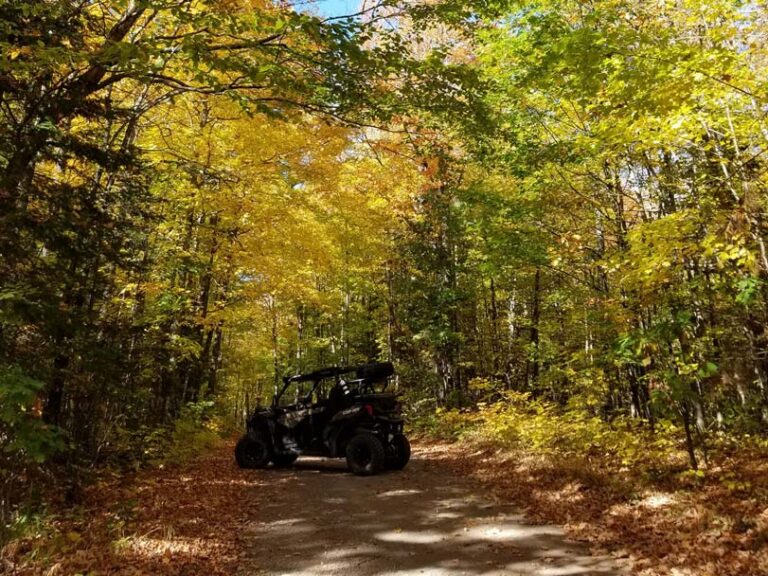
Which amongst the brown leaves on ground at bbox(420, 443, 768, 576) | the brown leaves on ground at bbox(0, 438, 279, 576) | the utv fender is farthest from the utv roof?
the brown leaves on ground at bbox(420, 443, 768, 576)

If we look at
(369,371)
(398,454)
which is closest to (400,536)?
(398,454)

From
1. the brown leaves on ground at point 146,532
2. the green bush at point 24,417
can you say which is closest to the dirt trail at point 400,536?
the brown leaves on ground at point 146,532

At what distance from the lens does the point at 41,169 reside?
9.78m

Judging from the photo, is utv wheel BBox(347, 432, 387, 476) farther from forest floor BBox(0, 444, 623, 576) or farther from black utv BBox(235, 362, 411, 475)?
forest floor BBox(0, 444, 623, 576)

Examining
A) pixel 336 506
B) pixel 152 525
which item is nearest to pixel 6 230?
pixel 152 525

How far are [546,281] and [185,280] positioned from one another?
13.1 m

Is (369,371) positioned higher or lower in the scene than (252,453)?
higher

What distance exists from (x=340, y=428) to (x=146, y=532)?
4785mm

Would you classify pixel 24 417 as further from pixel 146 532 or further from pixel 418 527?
pixel 418 527

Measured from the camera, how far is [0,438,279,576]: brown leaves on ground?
4.87 m

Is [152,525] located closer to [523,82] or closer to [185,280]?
[523,82]

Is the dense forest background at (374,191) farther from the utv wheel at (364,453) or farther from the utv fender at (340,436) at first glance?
the utv wheel at (364,453)

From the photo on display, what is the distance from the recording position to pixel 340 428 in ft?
33.9

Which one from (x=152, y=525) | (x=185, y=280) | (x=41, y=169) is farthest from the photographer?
(x=185, y=280)
